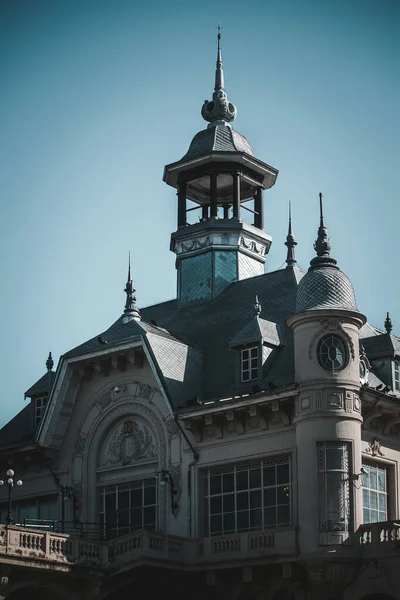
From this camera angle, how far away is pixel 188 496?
48031 millimetres

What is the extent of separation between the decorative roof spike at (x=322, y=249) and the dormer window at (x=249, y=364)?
3967mm

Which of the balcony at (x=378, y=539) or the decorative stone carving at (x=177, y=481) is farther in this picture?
the decorative stone carving at (x=177, y=481)

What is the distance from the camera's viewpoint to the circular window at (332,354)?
4522 centimetres

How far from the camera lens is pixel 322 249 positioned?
47531mm

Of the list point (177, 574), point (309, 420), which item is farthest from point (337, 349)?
point (177, 574)

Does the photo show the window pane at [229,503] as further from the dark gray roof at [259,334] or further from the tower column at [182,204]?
the tower column at [182,204]

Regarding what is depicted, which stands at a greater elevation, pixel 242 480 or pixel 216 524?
pixel 242 480

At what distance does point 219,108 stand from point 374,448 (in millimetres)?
20371

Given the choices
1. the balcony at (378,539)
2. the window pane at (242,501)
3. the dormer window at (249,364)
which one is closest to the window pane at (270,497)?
the window pane at (242,501)

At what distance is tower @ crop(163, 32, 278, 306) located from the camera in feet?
187

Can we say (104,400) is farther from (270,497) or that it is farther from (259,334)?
(270,497)

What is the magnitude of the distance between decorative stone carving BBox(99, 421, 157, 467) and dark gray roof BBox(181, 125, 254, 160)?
1308 cm

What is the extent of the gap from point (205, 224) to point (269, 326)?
9010 millimetres

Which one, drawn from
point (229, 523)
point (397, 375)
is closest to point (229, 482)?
point (229, 523)
